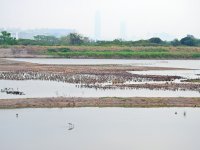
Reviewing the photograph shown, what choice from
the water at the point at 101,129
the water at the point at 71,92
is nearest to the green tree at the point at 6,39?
the water at the point at 71,92

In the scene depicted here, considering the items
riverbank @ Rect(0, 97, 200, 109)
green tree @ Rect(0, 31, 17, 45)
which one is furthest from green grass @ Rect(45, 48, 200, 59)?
riverbank @ Rect(0, 97, 200, 109)

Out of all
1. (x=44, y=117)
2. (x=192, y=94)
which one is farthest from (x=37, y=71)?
(x=44, y=117)

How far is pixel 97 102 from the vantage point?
87.2 ft

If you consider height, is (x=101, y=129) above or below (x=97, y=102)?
below

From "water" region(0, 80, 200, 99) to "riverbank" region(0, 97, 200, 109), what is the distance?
6.95ft

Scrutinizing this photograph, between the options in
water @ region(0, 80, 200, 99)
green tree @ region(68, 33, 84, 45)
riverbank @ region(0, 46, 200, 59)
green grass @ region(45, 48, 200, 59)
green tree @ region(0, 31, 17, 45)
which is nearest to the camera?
water @ region(0, 80, 200, 99)

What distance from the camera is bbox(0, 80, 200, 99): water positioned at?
29.7 m

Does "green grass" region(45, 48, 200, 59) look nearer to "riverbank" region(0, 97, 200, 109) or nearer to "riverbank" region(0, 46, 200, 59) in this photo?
"riverbank" region(0, 46, 200, 59)

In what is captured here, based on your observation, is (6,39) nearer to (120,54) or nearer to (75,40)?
(75,40)

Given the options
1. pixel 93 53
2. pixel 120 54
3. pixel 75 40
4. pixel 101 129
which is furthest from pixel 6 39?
pixel 101 129

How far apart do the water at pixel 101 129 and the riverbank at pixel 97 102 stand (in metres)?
0.79

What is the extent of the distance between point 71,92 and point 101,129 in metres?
10.2

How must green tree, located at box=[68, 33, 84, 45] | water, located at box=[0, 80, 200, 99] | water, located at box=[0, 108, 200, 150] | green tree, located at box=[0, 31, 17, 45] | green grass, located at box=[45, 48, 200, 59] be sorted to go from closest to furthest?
water, located at box=[0, 108, 200, 150]
water, located at box=[0, 80, 200, 99]
green grass, located at box=[45, 48, 200, 59]
green tree, located at box=[0, 31, 17, 45]
green tree, located at box=[68, 33, 84, 45]

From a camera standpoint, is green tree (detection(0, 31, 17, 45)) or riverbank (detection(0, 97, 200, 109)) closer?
riverbank (detection(0, 97, 200, 109))
